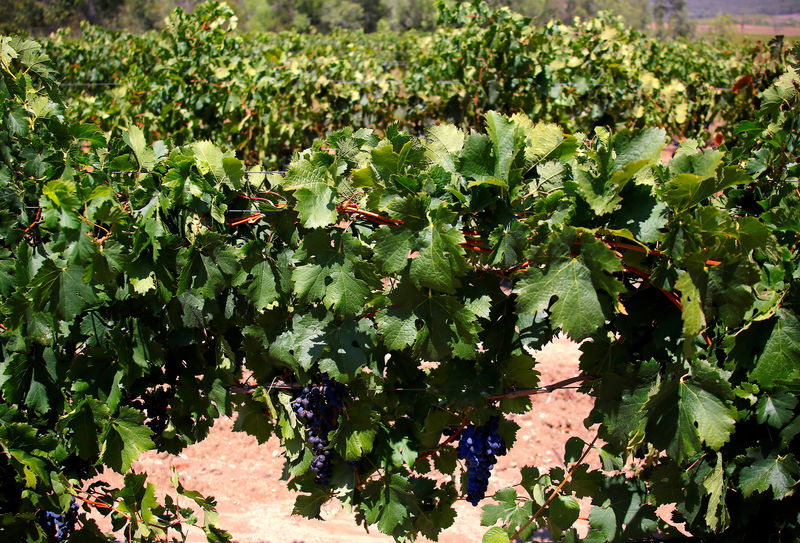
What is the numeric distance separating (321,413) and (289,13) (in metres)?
57.6

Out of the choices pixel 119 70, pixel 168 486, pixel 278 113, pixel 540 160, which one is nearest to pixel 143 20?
pixel 119 70

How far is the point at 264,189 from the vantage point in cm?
214

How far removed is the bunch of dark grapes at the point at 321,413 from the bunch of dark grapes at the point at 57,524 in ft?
3.33

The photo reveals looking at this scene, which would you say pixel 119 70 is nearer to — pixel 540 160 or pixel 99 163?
pixel 99 163

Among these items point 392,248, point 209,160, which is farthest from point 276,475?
point 392,248

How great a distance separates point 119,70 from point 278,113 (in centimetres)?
513

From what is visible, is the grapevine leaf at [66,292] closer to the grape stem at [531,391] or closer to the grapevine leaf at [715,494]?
the grape stem at [531,391]

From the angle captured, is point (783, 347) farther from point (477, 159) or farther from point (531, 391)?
point (477, 159)

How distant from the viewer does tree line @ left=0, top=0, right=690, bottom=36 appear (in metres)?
31.2

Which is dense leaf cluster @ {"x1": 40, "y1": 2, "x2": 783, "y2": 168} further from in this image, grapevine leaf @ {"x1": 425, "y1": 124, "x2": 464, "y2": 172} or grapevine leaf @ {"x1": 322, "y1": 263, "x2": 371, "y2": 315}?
grapevine leaf @ {"x1": 322, "y1": 263, "x2": 371, "y2": 315}

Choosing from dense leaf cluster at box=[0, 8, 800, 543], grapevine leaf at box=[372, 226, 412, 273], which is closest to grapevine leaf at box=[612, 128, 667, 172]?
dense leaf cluster at box=[0, 8, 800, 543]

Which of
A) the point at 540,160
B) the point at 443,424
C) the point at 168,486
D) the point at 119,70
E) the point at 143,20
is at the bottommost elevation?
the point at 168,486

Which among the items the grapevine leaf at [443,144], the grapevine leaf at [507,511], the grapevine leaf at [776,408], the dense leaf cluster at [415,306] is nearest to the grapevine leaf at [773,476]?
the dense leaf cluster at [415,306]

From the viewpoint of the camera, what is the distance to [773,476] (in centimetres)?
178
